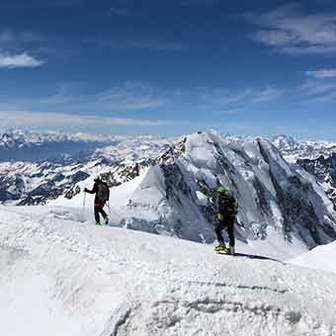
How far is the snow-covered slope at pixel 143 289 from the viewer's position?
67.4 ft

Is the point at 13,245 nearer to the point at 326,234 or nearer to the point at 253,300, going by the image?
the point at 253,300

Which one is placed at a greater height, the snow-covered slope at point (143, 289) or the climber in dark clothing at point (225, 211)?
the climber in dark clothing at point (225, 211)

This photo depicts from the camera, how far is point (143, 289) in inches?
835

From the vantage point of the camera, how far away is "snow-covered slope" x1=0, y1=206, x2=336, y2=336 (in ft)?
67.4

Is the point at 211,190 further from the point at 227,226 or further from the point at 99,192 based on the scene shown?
the point at 227,226

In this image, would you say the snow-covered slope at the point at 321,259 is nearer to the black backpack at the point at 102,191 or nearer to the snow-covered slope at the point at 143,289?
the snow-covered slope at the point at 143,289

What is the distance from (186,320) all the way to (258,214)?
458 ft

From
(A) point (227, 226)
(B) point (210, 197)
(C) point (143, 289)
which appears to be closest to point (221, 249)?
(A) point (227, 226)

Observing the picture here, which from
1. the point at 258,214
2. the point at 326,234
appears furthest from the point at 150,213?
the point at 326,234

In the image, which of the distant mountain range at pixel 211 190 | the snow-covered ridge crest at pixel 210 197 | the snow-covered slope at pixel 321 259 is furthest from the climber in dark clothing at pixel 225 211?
the distant mountain range at pixel 211 190

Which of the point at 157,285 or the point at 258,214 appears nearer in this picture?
the point at 157,285

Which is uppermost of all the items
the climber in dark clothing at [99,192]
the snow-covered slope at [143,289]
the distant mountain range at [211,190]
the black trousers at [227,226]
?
the climber in dark clothing at [99,192]

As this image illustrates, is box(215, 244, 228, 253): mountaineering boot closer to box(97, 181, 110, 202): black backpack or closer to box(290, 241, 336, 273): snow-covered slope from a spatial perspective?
box(97, 181, 110, 202): black backpack

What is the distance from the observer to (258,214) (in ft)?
518
